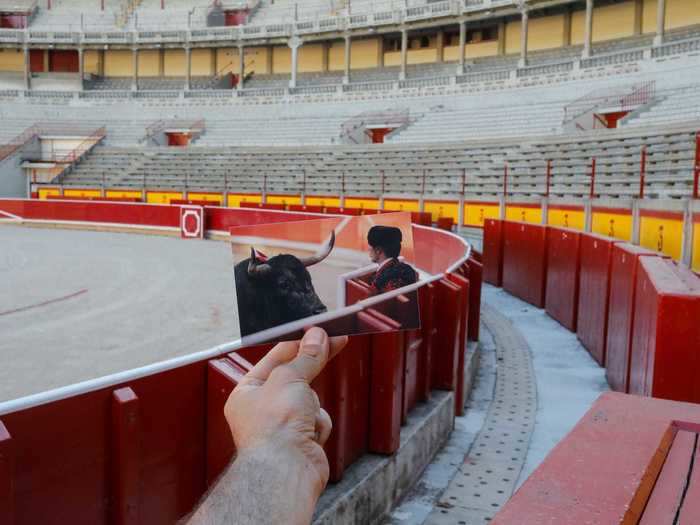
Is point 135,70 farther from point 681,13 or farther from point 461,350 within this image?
point 461,350

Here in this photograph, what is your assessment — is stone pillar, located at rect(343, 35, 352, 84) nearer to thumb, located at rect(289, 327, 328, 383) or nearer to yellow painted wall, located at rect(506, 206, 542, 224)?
yellow painted wall, located at rect(506, 206, 542, 224)

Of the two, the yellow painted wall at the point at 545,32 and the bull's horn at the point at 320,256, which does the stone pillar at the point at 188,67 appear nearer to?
the yellow painted wall at the point at 545,32

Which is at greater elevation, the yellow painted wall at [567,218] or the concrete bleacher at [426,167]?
the concrete bleacher at [426,167]

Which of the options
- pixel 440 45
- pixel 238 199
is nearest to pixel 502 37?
pixel 440 45

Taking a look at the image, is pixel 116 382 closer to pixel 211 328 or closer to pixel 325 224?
pixel 325 224

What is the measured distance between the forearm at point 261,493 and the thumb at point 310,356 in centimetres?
19

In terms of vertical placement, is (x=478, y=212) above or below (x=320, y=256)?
below

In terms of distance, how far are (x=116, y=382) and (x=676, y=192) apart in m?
12.1

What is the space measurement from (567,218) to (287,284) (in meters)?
14.2

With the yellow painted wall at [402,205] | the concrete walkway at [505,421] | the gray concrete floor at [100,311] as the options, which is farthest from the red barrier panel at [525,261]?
the yellow painted wall at [402,205]

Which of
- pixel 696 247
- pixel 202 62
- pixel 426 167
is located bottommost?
pixel 696 247

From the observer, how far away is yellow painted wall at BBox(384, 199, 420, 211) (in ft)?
74.6

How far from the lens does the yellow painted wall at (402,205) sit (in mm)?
22753

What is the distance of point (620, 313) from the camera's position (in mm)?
5977
